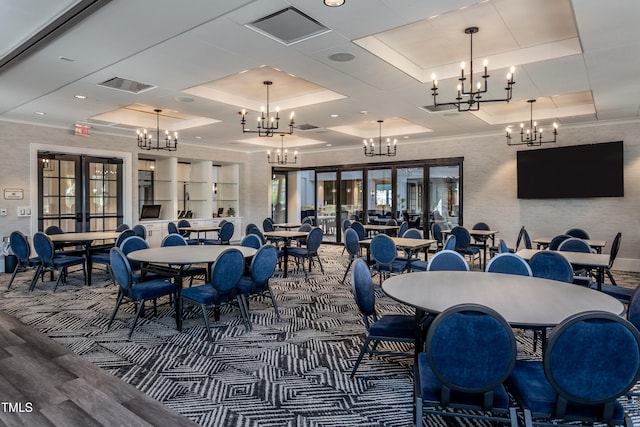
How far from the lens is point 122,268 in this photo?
14.0 feet

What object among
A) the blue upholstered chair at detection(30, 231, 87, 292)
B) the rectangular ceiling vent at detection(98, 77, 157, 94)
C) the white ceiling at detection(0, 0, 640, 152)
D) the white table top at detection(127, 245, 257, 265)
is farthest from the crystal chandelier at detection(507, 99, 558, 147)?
the blue upholstered chair at detection(30, 231, 87, 292)

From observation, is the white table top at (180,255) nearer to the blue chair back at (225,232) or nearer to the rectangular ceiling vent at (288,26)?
the rectangular ceiling vent at (288,26)

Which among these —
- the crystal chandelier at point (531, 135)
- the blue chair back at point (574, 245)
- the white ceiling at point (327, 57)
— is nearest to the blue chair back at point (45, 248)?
the white ceiling at point (327, 57)

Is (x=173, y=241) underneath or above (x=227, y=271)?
above

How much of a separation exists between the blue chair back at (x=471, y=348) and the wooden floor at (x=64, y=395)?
1.77 metres

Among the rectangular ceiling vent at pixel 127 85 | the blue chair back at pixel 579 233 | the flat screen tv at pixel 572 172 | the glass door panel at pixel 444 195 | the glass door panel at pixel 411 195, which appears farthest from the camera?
the glass door panel at pixel 411 195

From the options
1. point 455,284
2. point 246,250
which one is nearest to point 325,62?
point 246,250

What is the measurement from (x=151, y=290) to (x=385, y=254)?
3.45 meters

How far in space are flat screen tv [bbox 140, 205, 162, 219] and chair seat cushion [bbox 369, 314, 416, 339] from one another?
8954mm

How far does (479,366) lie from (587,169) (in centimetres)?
871

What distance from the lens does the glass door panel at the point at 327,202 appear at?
44.8 feet

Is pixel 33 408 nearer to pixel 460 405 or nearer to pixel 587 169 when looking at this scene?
pixel 460 405

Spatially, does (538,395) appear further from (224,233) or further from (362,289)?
(224,233)

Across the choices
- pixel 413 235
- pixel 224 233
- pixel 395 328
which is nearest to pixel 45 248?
pixel 224 233
